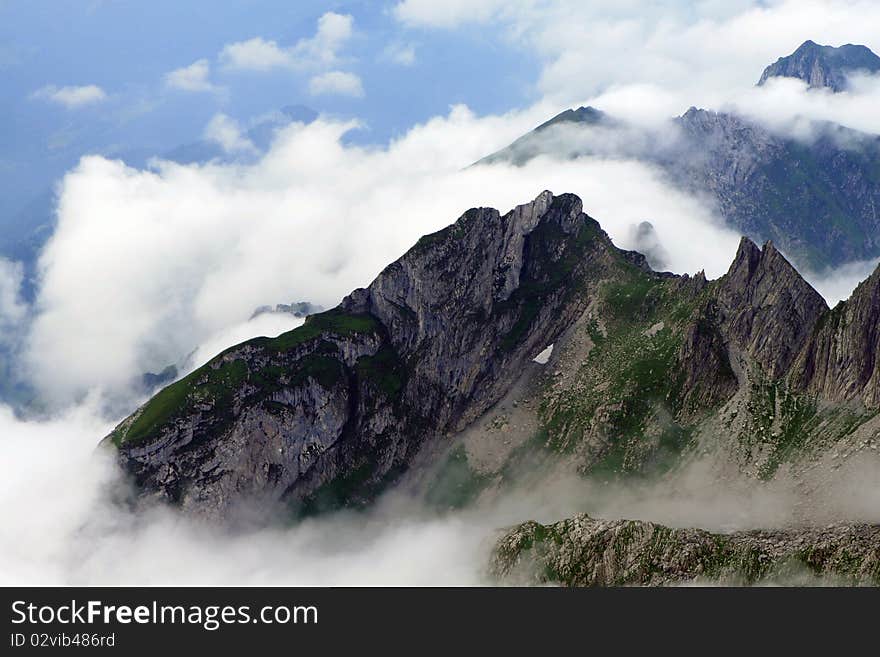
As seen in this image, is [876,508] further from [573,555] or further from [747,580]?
[573,555]

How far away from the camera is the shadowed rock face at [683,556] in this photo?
5827 inches

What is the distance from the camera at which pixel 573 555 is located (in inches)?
7224

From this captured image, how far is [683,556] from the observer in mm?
165500

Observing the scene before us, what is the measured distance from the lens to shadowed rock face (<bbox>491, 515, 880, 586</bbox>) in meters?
148

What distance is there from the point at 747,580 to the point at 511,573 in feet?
224
